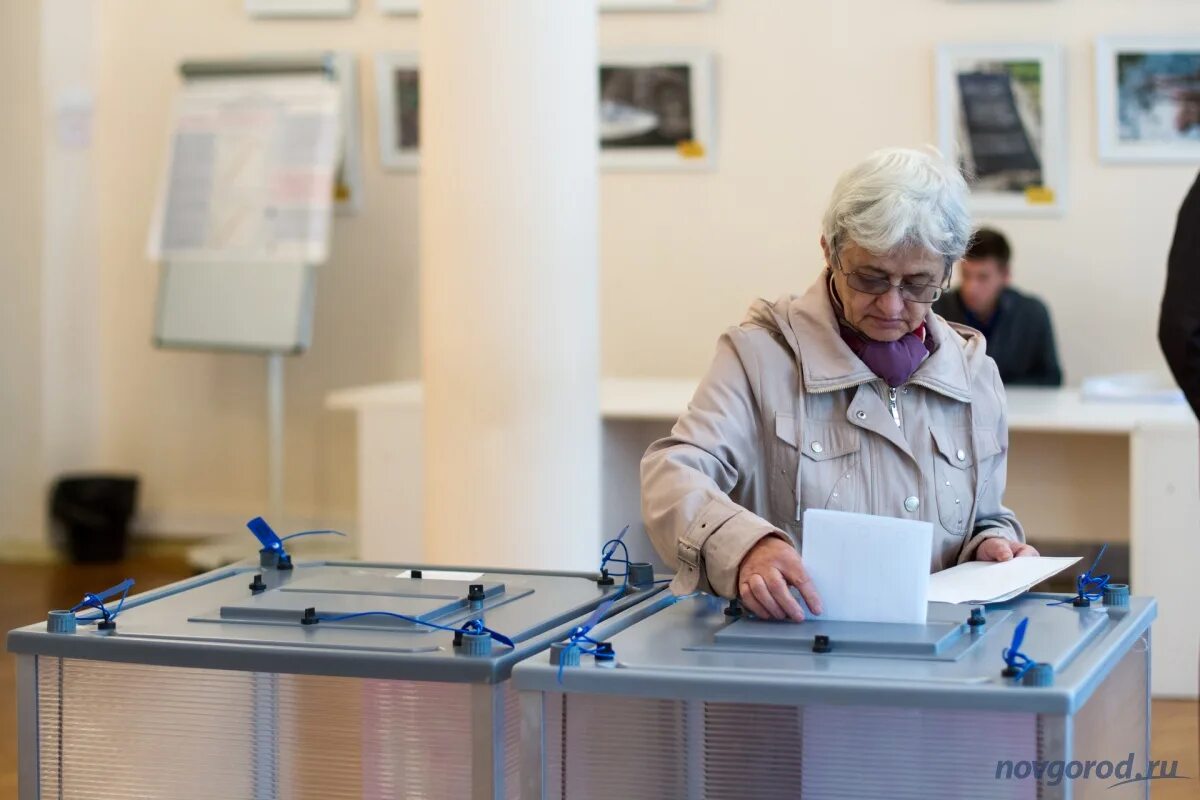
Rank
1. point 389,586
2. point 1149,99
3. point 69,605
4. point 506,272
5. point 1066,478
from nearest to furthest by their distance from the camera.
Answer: point 389,586
point 506,272
point 1066,478
point 69,605
point 1149,99

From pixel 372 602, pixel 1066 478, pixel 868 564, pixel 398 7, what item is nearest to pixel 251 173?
pixel 398 7

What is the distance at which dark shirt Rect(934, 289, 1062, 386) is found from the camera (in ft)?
21.7

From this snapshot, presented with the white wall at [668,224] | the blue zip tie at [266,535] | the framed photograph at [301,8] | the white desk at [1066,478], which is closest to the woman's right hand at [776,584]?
the blue zip tie at [266,535]

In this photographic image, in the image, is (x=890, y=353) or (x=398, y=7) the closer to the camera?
(x=890, y=353)

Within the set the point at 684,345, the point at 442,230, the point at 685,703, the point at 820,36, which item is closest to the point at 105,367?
the point at 684,345

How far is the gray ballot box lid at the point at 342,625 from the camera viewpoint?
193 centimetres

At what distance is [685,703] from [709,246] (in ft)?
17.9

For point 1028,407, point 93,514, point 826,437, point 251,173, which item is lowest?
point 93,514

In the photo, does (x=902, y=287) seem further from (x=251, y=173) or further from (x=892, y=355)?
(x=251, y=173)

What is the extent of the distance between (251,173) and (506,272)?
12.4ft

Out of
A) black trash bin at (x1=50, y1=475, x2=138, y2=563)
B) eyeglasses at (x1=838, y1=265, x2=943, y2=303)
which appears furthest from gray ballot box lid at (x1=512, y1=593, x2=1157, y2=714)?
black trash bin at (x1=50, y1=475, x2=138, y2=563)

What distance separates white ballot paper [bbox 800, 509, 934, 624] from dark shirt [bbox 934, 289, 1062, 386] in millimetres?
4714

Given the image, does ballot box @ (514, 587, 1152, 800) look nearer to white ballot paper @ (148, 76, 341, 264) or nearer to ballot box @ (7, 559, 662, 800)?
ballot box @ (7, 559, 662, 800)

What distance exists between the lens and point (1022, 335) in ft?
21.7
